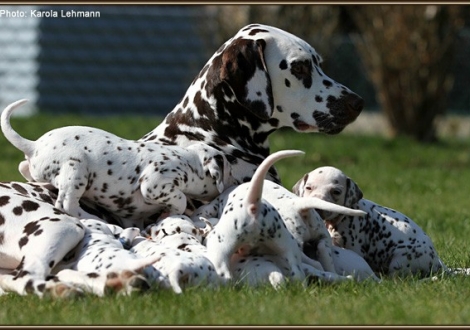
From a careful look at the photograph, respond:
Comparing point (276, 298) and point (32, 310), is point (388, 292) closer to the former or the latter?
point (276, 298)

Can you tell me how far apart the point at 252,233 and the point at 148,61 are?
16.8 metres

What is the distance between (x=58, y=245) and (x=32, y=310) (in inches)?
25.5

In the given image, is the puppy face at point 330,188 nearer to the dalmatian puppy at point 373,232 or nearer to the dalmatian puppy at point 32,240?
the dalmatian puppy at point 373,232

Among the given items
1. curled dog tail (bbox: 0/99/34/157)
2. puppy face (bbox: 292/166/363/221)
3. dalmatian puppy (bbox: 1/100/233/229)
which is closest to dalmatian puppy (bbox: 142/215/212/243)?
dalmatian puppy (bbox: 1/100/233/229)

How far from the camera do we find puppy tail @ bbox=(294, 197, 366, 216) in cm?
570

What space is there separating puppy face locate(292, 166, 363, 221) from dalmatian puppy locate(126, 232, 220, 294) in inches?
41.1

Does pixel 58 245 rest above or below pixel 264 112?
below

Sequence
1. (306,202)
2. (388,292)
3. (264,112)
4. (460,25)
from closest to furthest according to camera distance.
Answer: (388,292), (306,202), (264,112), (460,25)

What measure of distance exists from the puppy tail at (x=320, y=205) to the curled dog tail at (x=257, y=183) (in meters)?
0.40

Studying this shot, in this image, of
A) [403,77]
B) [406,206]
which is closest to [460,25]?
[403,77]

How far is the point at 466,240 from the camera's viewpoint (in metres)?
8.35

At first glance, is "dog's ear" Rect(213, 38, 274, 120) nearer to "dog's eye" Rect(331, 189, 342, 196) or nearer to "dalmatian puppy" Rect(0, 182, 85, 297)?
"dog's eye" Rect(331, 189, 342, 196)

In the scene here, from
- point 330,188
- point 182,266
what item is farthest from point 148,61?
point 182,266

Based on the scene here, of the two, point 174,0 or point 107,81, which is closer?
point 174,0
